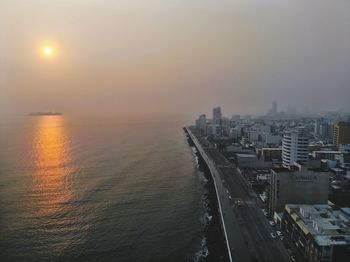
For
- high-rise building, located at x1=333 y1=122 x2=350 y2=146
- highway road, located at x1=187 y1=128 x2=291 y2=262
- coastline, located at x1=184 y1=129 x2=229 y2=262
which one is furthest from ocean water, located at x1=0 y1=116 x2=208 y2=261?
high-rise building, located at x1=333 y1=122 x2=350 y2=146

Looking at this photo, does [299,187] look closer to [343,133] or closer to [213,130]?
[343,133]

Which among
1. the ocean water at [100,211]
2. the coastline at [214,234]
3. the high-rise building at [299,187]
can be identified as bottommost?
the coastline at [214,234]

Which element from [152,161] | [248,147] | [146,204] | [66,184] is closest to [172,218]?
[146,204]

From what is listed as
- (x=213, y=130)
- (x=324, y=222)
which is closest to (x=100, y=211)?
(x=324, y=222)

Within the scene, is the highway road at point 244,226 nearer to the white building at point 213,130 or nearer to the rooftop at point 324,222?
the rooftop at point 324,222

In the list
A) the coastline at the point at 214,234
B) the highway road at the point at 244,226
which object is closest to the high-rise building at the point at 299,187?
the highway road at the point at 244,226

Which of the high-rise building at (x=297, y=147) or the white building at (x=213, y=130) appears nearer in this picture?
the high-rise building at (x=297, y=147)

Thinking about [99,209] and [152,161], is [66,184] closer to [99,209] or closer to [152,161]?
[99,209]

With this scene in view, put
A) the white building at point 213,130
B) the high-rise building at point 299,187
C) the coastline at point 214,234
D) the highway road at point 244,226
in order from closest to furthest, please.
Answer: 1. the highway road at point 244,226
2. the coastline at point 214,234
3. the high-rise building at point 299,187
4. the white building at point 213,130

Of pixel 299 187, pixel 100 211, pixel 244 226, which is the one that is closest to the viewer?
pixel 244 226

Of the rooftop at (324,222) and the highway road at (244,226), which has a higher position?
the rooftop at (324,222)
